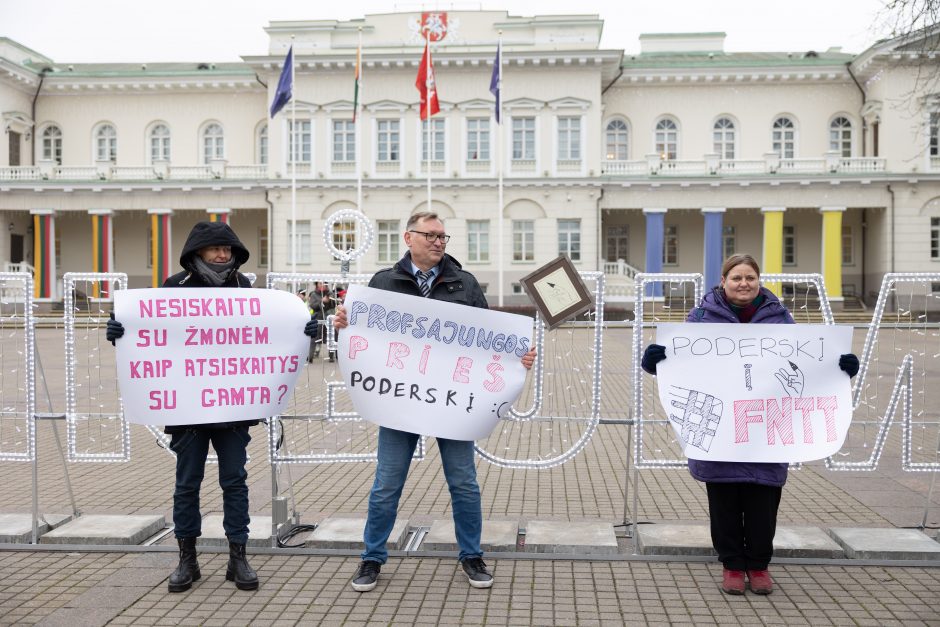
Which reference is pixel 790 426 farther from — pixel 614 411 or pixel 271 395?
pixel 614 411

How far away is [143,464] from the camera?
885cm

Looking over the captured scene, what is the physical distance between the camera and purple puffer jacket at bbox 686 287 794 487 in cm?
503

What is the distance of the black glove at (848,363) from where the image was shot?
17.1 ft

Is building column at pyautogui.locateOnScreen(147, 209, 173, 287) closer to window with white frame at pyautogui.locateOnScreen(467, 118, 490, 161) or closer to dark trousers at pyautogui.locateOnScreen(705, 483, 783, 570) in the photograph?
window with white frame at pyautogui.locateOnScreen(467, 118, 490, 161)

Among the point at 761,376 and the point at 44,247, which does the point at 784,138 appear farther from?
the point at 761,376

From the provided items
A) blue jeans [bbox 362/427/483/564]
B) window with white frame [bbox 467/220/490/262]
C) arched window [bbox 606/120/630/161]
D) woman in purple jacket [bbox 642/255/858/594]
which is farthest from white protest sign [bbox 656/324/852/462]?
arched window [bbox 606/120/630/161]

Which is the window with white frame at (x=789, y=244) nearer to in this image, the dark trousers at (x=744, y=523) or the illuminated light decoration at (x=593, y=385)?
the illuminated light decoration at (x=593, y=385)

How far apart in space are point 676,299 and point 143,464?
19.3 feet

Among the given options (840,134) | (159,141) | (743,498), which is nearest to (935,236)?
(840,134)

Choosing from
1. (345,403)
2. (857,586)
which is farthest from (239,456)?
(345,403)

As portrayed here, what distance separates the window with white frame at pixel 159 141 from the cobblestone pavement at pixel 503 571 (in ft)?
128

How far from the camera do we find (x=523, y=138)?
3909 centimetres

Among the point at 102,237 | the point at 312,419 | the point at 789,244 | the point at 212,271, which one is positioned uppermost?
the point at 102,237

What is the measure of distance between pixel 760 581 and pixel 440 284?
266 centimetres
